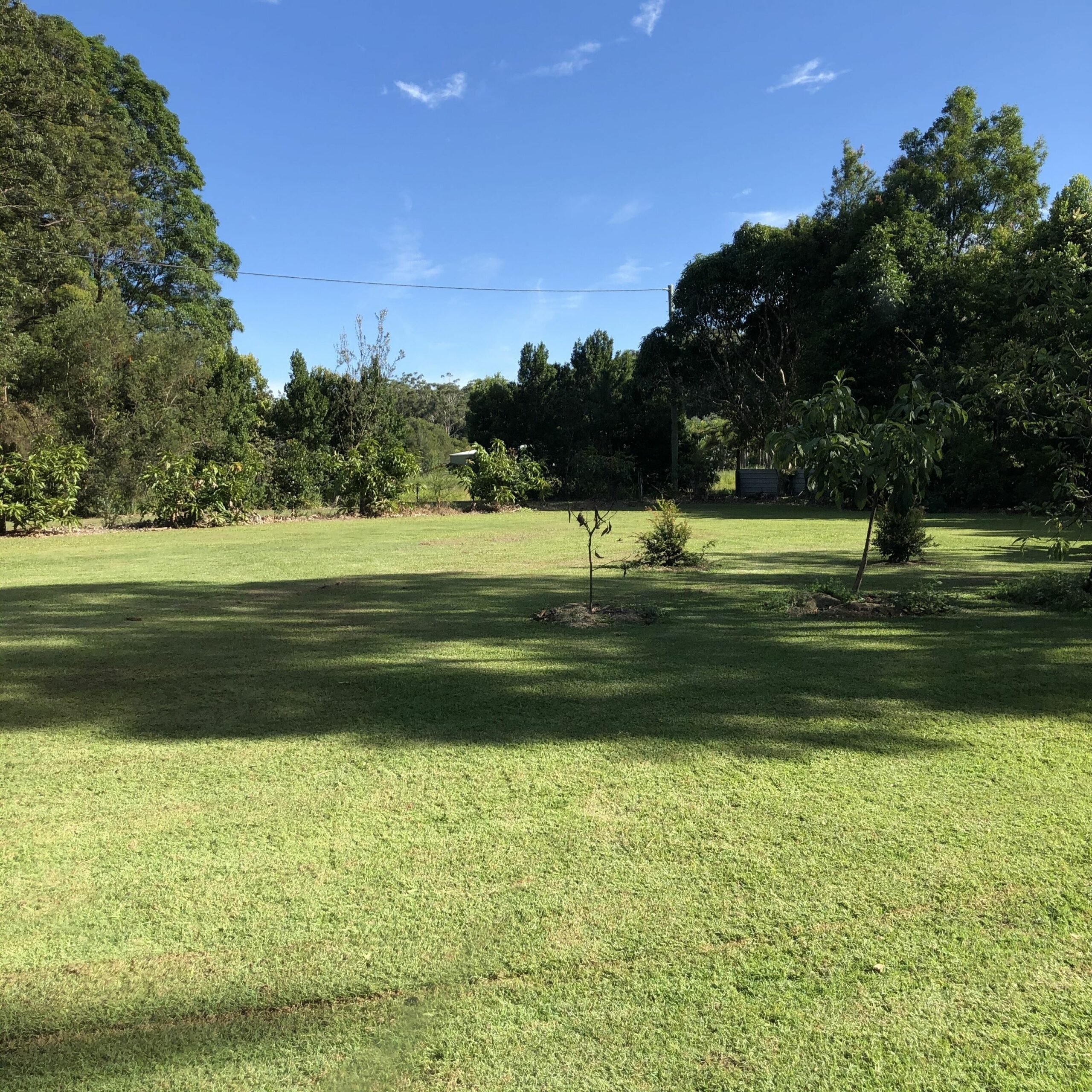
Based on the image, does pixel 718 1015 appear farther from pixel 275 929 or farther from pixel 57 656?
pixel 57 656

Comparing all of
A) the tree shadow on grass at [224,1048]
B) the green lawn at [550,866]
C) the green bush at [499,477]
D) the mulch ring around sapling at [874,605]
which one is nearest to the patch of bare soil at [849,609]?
the mulch ring around sapling at [874,605]

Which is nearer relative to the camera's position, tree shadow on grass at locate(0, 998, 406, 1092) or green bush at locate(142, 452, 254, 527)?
tree shadow on grass at locate(0, 998, 406, 1092)

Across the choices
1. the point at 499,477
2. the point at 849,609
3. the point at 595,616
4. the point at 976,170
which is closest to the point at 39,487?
the point at 499,477

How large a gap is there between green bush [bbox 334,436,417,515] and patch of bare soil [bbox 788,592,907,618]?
16309mm

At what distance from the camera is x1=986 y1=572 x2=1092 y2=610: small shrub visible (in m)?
6.26

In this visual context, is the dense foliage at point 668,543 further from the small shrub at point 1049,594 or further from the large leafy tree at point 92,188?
the large leafy tree at point 92,188

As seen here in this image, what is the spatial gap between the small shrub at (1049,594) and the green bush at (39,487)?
1541cm

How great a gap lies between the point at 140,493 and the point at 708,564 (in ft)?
48.6

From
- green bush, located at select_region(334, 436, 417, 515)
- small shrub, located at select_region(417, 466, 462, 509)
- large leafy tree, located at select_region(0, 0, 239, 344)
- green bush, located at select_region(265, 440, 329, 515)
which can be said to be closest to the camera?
large leafy tree, located at select_region(0, 0, 239, 344)

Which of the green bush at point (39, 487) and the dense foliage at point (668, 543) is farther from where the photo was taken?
the green bush at point (39, 487)

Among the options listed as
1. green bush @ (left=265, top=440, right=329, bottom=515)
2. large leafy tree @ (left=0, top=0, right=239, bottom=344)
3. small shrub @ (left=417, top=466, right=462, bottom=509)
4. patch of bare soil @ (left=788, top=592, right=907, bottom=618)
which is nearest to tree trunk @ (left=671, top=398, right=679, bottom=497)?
small shrub @ (left=417, top=466, right=462, bottom=509)

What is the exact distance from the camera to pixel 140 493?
1853cm

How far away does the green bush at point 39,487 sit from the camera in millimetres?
14383

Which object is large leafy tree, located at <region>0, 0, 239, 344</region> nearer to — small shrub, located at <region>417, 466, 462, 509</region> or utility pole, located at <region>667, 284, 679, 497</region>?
small shrub, located at <region>417, 466, 462, 509</region>
